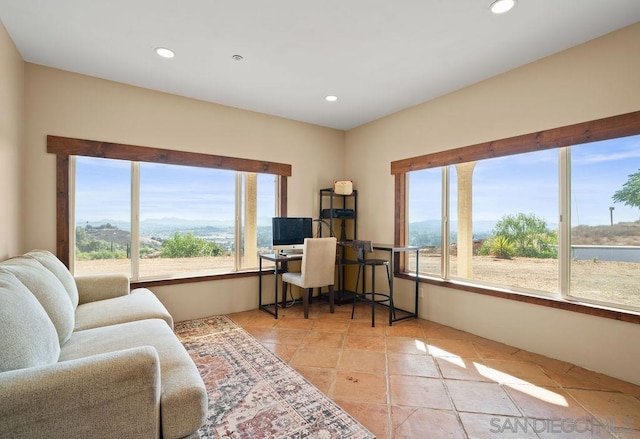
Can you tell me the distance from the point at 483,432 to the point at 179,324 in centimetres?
303

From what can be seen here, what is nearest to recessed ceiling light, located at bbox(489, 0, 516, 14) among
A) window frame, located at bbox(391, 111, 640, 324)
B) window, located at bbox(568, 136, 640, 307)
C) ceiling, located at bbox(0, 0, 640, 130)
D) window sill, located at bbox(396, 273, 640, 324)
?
ceiling, located at bbox(0, 0, 640, 130)

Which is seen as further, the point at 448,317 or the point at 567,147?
the point at 448,317

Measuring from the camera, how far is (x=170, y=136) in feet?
11.6

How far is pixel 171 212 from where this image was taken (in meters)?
3.69

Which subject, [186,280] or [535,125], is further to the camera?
[186,280]

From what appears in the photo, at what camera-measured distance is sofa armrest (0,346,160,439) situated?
3.29ft

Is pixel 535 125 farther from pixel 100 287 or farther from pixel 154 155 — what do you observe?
pixel 100 287

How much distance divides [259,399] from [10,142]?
2.78 metres

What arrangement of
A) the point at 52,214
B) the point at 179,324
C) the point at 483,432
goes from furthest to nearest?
the point at 179,324, the point at 52,214, the point at 483,432

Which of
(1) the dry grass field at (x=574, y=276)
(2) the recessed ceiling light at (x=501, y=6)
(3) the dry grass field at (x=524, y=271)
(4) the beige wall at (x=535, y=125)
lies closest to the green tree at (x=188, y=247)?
(3) the dry grass field at (x=524, y=271)

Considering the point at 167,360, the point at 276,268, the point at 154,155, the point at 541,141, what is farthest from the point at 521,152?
the point at 154,155

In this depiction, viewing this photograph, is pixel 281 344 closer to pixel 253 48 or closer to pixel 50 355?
pixel 50 355

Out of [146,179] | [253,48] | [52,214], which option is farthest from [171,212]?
[253,48]

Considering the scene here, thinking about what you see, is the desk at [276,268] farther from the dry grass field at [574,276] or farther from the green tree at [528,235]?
the green tree at [528,235]
